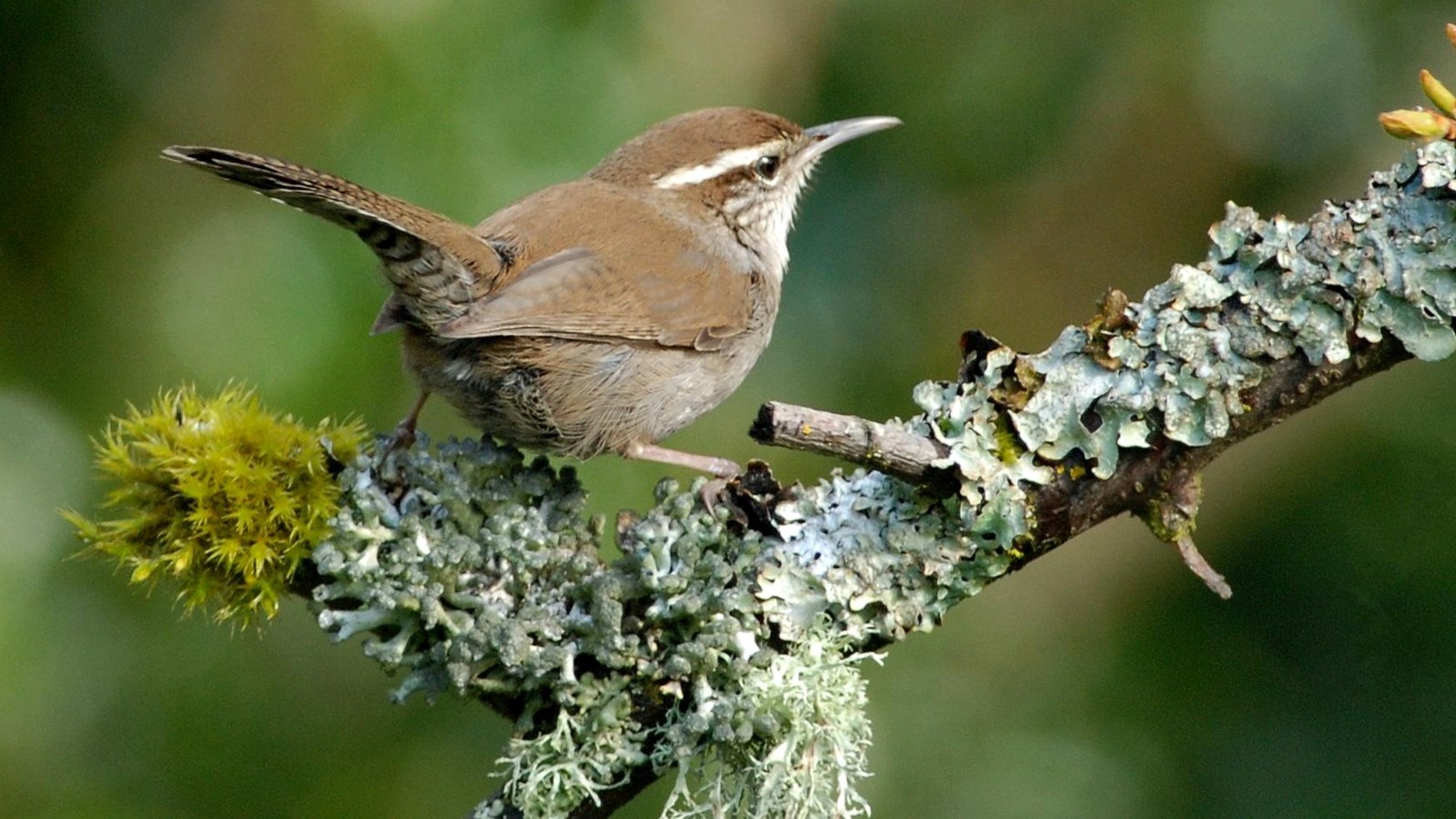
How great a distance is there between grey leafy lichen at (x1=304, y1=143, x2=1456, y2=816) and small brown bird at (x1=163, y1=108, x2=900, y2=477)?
696mm

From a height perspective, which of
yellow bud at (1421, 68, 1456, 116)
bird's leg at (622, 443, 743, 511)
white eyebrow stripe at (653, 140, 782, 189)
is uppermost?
white eyebrow stripe at (653, 140, 782, 189)

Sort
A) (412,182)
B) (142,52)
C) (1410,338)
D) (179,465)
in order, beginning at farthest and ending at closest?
1. (142,52)
2. (412,182)
3. (179,465)
4. (1410,338)

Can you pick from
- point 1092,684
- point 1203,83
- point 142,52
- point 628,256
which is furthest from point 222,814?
point 1203,83

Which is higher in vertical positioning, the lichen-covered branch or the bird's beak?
the bird's beak

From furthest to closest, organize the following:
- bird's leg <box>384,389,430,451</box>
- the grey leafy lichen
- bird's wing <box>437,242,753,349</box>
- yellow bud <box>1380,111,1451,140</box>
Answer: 1. bird's wing <box>437,242,753,349</box>
2. bird's leg <box>384,389,430,451</box>
3. the grey leafy lichen
4. yellow bud <box>1380,111,1451,140</box>

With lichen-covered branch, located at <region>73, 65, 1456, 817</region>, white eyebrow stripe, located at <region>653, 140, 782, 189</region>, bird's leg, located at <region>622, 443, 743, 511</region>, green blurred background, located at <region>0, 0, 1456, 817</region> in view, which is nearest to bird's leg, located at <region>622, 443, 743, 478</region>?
bird's leg, located at <region>622, 443, 743, 511</region>

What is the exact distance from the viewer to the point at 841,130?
4.44 m

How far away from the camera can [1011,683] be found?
4410 mm

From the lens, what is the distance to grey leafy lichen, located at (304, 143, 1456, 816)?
2.58 metres

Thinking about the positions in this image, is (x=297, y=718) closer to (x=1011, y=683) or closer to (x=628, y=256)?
(x=628, y=256)

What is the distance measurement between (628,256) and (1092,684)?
184 centimetres

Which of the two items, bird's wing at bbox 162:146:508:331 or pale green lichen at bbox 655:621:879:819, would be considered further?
bird's wing at bbox 162:146:508:331

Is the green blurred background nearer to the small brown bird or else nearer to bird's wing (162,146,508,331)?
the small brown bird

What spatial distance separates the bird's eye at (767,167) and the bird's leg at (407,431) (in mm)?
1336
